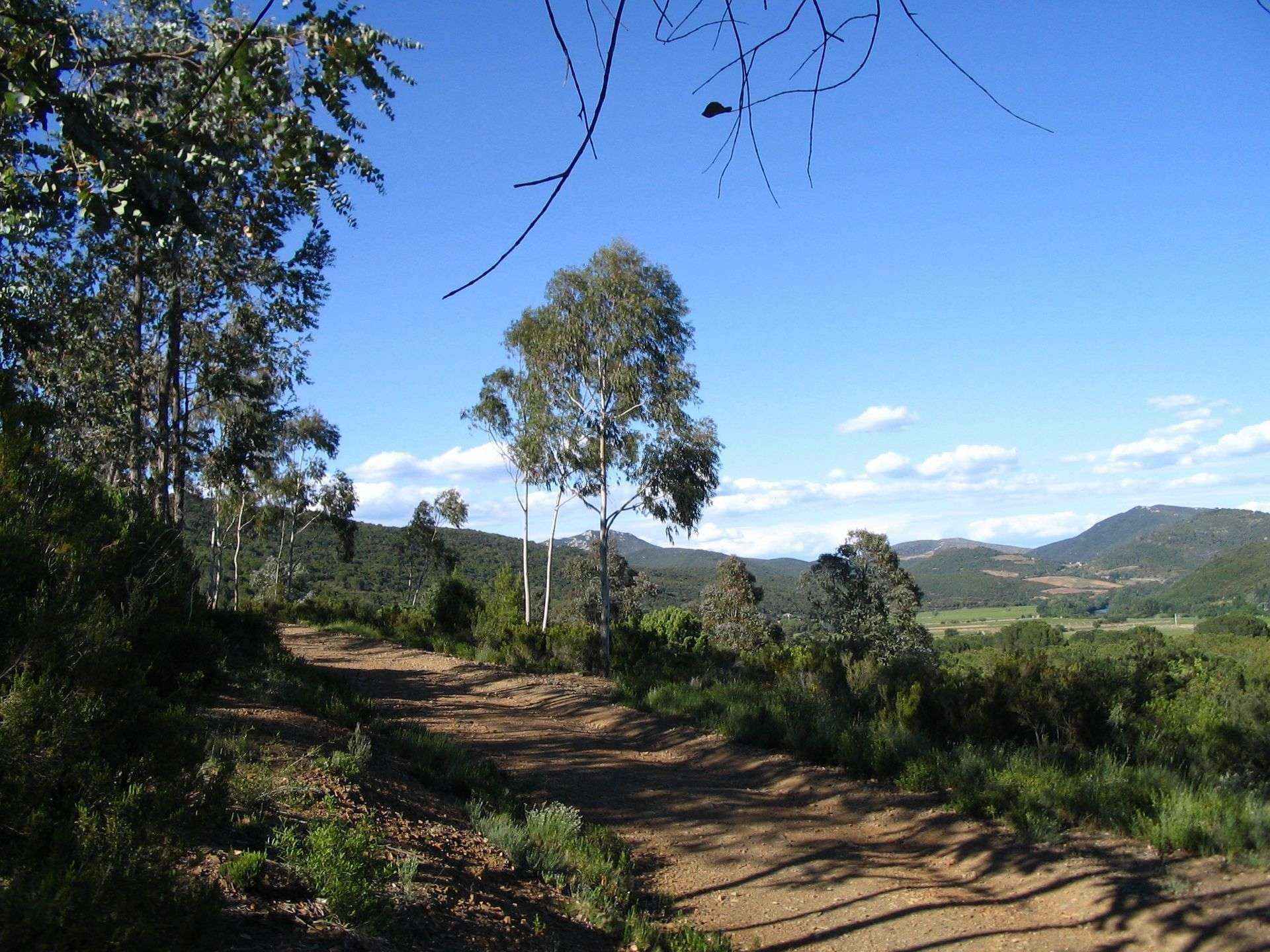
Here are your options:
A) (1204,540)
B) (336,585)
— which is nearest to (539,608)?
(336,585)

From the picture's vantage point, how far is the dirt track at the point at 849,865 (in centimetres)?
543

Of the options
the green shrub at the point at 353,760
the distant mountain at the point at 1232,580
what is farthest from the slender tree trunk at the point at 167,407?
the distant mountain at the point at 1232,580

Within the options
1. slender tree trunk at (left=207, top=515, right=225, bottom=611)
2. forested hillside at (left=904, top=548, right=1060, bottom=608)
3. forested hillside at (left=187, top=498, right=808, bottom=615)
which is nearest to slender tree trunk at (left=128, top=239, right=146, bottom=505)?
slender tree trunk at (left=207, top=515, right=225, bottom=611)

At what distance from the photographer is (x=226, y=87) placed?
12.2ft

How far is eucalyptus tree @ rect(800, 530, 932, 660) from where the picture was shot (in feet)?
105

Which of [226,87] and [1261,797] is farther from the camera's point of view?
[1261,797]

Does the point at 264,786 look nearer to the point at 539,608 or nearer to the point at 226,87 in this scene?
the point at 226,87

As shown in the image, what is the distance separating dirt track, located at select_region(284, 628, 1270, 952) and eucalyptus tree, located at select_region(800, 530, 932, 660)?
72.0ft

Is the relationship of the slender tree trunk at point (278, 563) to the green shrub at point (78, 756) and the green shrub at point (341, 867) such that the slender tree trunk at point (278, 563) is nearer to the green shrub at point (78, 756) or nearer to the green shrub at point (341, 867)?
the green shrub at point (341, 867)

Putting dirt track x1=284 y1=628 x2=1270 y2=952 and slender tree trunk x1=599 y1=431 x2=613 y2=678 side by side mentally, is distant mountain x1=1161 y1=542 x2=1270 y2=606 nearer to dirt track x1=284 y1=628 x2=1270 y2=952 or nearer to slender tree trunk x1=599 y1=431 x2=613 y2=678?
slender tree trunk x1=599 y1=431 x2=613 y2=678

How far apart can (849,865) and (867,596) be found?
26.7 meters

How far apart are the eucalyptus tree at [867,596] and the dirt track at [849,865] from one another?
2194 centimetres

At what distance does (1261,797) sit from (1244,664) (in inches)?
541

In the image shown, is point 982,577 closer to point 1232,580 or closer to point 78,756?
point 1232,580
